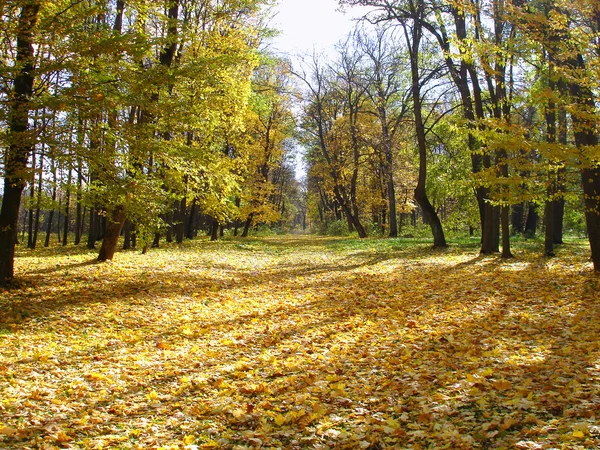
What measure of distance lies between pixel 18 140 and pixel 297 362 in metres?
6.04

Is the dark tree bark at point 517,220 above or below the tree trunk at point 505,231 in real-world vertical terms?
above

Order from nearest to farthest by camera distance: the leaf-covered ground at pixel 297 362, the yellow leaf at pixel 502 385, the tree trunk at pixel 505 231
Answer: the leaf-covered ground at pixel 297 362 < the yellow leaf at pixel 502 385 < the tree trunk at pixel 505 231

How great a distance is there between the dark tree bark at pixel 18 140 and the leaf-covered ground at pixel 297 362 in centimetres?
96

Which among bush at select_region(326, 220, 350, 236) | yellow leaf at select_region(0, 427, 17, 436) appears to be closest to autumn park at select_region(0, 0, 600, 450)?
yellow leaf at select_region(0, 427, 17, 436)

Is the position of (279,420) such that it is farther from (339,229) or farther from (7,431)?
(339,229)

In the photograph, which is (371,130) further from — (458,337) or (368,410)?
(368,410)

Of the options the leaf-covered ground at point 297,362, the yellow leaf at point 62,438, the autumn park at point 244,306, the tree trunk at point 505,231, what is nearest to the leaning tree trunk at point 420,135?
the autumn park at point 244,306

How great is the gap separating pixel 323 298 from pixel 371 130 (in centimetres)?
2197

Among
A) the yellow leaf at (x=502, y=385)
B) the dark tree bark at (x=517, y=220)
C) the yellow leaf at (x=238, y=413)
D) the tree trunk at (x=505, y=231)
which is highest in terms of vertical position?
the dark tree bark at (x=517, y=220)

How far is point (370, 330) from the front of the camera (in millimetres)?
7254

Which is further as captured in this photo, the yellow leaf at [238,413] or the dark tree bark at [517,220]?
the dark tree bark at [517,220]

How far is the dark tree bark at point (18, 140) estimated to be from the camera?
7.28m

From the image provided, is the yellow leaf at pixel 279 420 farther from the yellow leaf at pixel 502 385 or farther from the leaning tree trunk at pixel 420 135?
the leaning tree trunk at pixel 420 135

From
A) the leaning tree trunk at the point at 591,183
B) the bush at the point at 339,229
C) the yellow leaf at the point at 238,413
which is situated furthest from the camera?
the bush at the point at 339,229
